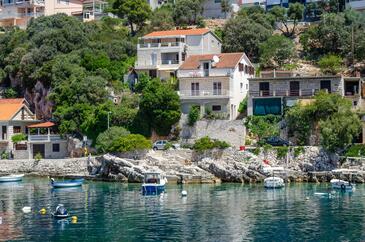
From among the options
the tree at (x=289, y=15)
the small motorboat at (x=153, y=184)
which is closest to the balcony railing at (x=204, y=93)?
the small motorboat at (x=153, y=184)

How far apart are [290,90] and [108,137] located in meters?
18.6

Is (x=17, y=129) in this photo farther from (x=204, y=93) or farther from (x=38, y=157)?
(x=204, y=93)

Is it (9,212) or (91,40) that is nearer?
(9,212)

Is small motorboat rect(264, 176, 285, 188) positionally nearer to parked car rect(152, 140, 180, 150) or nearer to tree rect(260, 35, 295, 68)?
parked car rect(152, 140, 180, 150)

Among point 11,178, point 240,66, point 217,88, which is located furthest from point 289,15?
point 11,178

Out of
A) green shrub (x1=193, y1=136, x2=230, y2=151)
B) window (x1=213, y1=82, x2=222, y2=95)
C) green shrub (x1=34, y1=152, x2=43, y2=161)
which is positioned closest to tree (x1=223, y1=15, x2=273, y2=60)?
window (x1=213, y1=82, x2=222, y2=95)

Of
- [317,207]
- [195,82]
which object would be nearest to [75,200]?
[317,207]

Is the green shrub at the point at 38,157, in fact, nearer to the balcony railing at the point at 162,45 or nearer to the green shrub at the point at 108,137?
the green shrub at the point at 108,137

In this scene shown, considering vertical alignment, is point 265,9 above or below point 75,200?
above

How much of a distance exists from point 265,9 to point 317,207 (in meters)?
61.1

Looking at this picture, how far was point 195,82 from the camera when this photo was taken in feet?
252

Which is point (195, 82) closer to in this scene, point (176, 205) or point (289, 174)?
point (289, 174)

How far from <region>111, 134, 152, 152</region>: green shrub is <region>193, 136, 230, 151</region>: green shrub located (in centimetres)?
447

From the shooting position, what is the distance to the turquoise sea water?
133ft
